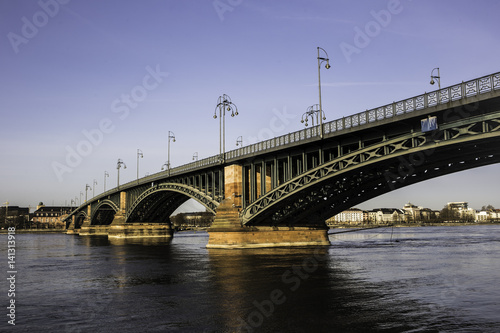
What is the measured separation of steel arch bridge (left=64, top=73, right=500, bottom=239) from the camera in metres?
31.8

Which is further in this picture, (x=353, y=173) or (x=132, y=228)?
(x=132, y=228)

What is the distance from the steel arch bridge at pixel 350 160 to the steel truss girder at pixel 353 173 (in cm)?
7

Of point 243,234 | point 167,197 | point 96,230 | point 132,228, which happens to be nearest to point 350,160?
point 243,234

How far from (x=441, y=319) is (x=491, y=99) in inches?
762

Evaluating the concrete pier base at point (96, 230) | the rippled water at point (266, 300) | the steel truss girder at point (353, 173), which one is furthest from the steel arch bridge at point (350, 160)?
the concrete pier base at point (96, 230)

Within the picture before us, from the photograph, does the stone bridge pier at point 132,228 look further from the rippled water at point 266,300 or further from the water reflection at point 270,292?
the rippled water at point 266,300

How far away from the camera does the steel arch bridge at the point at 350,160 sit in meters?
31.8

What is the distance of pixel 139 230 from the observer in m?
105

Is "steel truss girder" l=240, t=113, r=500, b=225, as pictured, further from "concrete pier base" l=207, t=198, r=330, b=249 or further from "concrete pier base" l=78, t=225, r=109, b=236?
"concrete pier base" l=78, t=225, r=109, b=236

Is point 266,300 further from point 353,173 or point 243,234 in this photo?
point 243,234

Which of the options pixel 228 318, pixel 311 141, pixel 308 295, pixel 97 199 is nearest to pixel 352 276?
pixel 308 295

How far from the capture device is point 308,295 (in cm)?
2081

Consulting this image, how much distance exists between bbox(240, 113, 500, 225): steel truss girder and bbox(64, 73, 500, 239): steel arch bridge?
0.25 ft

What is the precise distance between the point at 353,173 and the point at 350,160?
2317 mm
